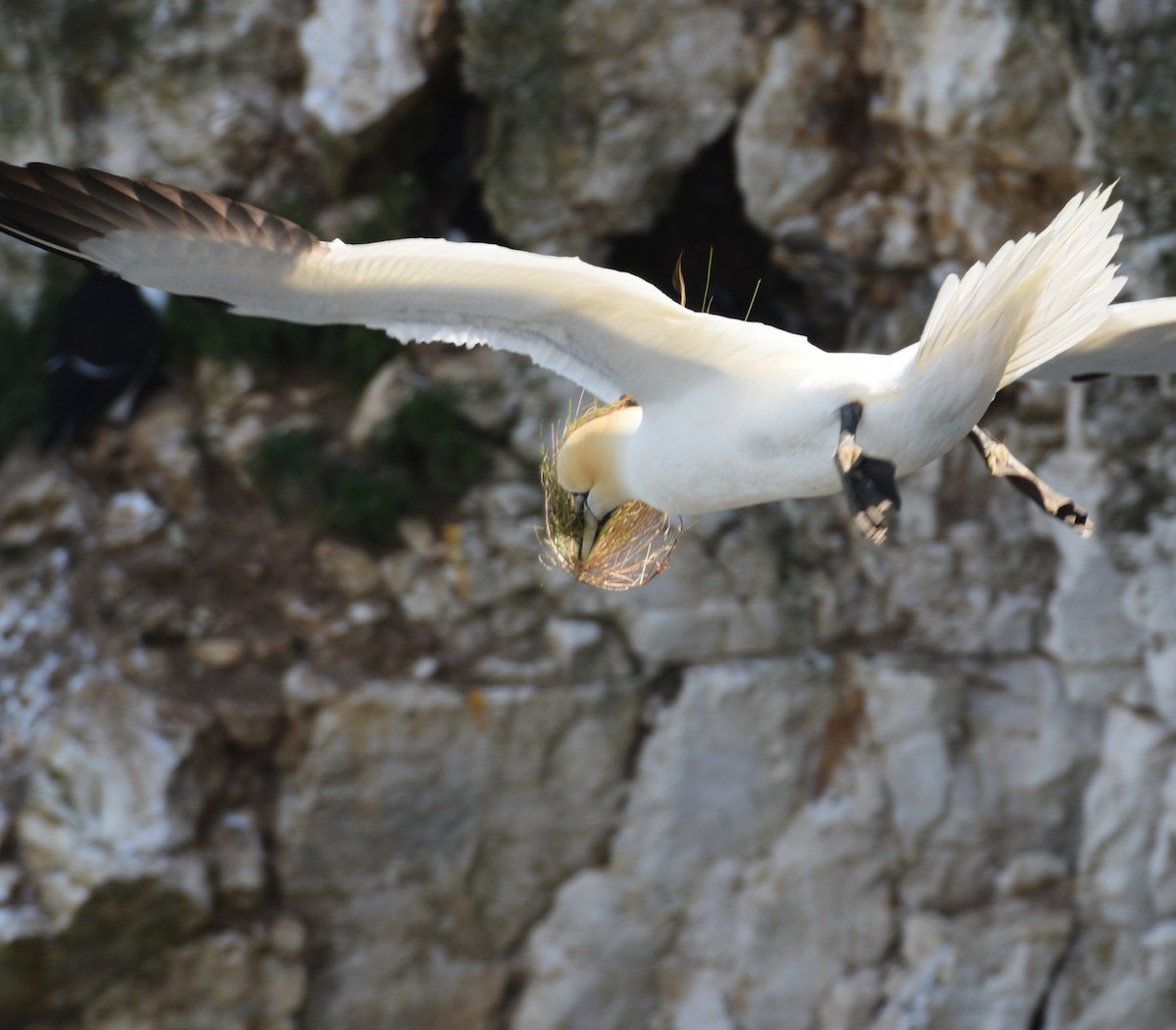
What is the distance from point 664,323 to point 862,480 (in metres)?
0.44

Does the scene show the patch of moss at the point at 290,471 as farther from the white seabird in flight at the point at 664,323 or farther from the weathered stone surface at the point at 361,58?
the white seabird in flight at the point at 664,323

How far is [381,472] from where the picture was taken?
4.62 metres

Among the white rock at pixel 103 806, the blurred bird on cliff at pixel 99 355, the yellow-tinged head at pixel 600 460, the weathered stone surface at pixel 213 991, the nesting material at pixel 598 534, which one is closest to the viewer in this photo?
the yellow-tinged head at pixel 600 460

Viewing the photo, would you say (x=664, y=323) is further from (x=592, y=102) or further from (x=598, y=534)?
(x=592, y=102)

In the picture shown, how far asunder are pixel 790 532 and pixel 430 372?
1211mm

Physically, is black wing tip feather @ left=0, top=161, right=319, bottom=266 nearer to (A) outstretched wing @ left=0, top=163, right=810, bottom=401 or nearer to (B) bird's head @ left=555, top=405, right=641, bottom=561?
(A) outstretched wing @ left=0, top=163, right=810, bottom=401

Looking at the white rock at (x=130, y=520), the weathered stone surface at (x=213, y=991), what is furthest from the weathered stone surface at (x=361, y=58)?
the weathered stone surface at (x=213, y=991)

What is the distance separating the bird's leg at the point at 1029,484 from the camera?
276 centimetres

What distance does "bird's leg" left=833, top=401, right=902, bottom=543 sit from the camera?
227 cm

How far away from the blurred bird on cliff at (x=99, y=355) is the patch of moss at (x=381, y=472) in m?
0.51

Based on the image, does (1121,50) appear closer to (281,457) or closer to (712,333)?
(712,333)

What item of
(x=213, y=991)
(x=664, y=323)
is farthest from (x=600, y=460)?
(x=213, y=991)

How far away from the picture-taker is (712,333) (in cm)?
255

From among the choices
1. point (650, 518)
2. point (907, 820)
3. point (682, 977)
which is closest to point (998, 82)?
point (650, 518)
